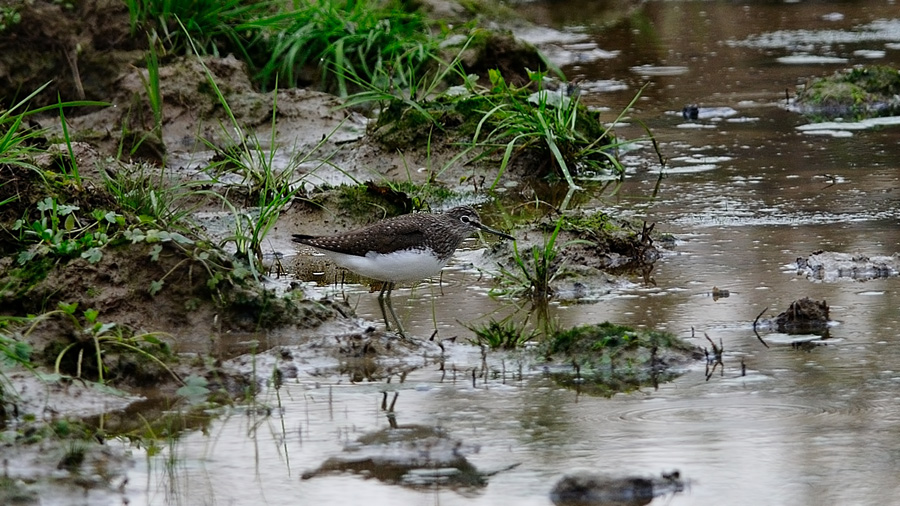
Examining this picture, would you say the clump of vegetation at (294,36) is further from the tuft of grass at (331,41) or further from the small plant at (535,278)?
the small plant at (535,278)

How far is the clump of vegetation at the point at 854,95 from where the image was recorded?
14289 mm

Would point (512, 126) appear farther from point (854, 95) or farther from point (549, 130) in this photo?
point (854, 95)

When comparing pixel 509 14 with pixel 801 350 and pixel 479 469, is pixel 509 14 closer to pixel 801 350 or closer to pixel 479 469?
pixel 801 350

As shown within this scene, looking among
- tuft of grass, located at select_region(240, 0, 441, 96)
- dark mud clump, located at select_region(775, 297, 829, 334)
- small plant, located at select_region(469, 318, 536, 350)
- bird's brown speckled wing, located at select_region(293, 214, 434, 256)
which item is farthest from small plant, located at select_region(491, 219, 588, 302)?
tuft of grass, located at select_region(240, 0, 441, 96)

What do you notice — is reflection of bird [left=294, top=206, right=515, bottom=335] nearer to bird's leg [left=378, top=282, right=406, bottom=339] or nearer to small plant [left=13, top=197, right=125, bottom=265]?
bird's leg [left=378, top=282, right=406, bottom=339]

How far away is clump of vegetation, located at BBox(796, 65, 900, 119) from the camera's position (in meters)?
14.3

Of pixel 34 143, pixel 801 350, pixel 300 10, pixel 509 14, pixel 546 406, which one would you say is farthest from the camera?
pixel 509 14

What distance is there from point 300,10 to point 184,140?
255 cm

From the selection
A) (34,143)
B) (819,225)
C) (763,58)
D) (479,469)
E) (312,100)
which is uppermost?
(763,58)

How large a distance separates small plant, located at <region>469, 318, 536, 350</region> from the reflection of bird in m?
0.82

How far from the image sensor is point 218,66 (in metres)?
13.6

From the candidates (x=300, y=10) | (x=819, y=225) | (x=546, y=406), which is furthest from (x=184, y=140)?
(x=546, y=406)

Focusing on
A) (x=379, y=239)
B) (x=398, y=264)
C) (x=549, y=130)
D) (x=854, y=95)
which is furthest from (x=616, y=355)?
(x=854, y=95)

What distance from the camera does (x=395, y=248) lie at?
805cm
